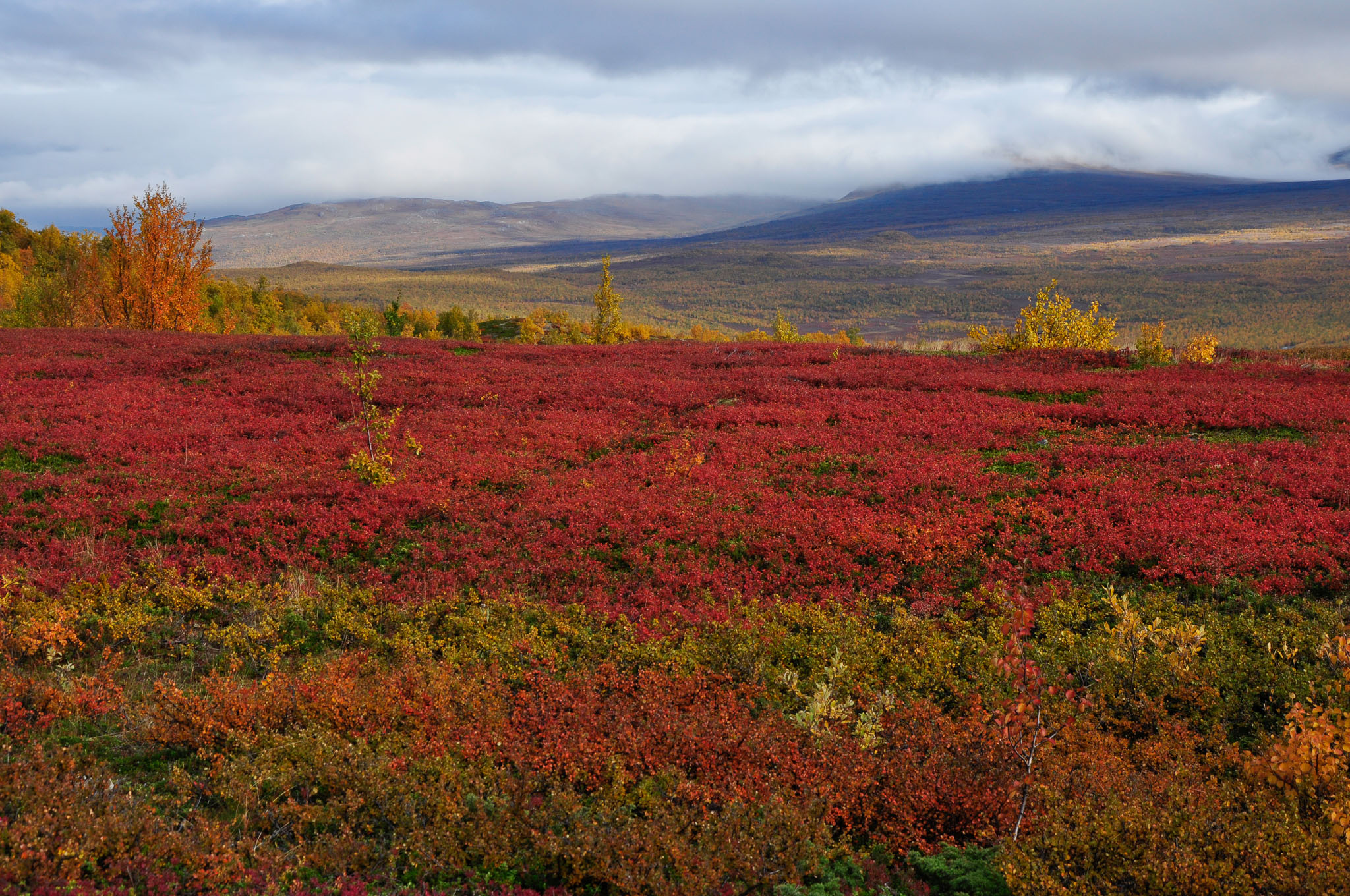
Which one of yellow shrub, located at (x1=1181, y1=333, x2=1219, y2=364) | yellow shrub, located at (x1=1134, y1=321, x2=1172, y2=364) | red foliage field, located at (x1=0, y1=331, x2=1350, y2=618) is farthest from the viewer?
yellow shrub, located at (x1=1181, y1=333, x2=1219, y2=364)

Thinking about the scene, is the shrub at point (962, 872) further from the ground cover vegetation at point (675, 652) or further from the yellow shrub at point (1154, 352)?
the yellow shrub at point (1154, 352)

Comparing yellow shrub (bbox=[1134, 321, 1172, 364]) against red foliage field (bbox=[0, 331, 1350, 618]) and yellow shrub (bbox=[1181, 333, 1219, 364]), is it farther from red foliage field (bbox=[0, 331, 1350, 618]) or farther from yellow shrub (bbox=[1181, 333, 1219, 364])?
red foliage field (bbox=[0, 331, 1350, 618])

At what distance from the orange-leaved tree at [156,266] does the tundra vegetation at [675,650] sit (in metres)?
32.7

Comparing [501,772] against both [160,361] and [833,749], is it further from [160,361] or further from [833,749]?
[160,361]

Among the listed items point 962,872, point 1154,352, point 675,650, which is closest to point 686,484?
point 675,650

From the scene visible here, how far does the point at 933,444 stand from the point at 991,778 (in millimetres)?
12249

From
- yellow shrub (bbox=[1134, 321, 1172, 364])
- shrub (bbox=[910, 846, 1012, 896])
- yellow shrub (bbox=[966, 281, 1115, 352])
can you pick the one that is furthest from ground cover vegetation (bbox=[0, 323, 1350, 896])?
yellow shrub (bbox=[966, 281, 1115, 352])

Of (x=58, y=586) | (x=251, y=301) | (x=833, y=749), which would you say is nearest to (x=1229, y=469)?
(x=833, y=749)

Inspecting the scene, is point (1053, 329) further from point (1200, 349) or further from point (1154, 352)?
point (1154, 352)

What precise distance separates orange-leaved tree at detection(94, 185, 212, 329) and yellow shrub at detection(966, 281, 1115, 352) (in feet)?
173

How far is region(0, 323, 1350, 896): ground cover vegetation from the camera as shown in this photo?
5422mm

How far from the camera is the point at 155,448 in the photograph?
16406mm

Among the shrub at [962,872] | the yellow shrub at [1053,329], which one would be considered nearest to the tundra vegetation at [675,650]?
Result: the shrub at [962,872]

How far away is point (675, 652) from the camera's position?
356 inches
